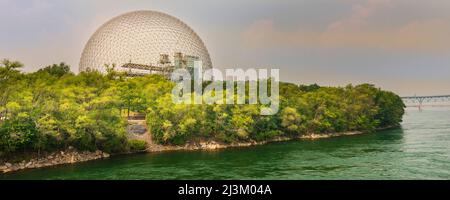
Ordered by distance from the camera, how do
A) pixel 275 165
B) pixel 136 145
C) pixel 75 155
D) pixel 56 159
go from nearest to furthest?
pixel 275 165, pixel 56 159, pixel 75 155, pixel 136 145

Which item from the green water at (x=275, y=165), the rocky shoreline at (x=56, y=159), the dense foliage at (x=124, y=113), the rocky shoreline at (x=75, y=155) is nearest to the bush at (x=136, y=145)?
the dense foliage at (x=124, y=113)

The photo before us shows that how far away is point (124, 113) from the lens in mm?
62031

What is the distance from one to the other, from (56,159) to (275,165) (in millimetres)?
19875

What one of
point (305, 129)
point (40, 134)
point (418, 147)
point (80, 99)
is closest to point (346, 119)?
point (305, 129)

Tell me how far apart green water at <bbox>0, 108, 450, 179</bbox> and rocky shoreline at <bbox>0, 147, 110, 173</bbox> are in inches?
70.3

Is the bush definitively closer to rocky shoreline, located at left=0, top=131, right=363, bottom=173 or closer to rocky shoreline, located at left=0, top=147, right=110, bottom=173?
rocky shoreline, located at left=0, top=131, right=363, bottom=173

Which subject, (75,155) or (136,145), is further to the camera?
(136,145)

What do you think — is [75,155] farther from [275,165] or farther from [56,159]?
[275,165]

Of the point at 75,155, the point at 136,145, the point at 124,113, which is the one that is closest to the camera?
the point at 75,155

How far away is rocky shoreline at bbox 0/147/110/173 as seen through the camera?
118 ft

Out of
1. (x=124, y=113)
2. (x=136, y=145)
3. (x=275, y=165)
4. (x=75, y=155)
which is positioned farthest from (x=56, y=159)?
(x=124, y=113)

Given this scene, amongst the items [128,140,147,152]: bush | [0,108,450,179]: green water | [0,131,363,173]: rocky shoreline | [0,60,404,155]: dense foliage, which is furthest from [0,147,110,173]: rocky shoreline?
[128,140,147,152]: bush

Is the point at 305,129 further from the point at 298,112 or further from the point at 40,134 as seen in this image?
the point at 40,134

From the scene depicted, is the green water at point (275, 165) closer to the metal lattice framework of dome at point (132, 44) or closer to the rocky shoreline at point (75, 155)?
the rocky shoreline at point (75, 155)
